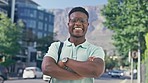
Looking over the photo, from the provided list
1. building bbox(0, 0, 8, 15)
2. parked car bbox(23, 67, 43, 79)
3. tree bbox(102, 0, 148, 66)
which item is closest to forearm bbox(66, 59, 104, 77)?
tree bbox(102, 0, 148, 66)

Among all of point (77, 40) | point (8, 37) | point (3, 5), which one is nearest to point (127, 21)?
point (77, 40)

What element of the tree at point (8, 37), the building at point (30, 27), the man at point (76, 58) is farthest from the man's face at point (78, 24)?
the building at point (30, 27)

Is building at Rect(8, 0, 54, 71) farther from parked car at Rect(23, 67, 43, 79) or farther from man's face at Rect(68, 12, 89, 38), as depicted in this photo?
man's face at Rect(68, 12, 89, 38)

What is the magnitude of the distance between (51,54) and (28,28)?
3109 inches

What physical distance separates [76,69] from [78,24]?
0.39m

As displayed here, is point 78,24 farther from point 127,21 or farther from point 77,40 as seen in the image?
point 127,21

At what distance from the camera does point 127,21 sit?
2052 cm

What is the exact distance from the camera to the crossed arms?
2930 mm

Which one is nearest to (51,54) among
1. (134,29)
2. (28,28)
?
(134,29)

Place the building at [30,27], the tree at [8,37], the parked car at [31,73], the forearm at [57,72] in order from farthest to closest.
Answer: the building at [30,27]
the tree at [8,37]
the parked car at [31,73]
the forearm at [57,72]

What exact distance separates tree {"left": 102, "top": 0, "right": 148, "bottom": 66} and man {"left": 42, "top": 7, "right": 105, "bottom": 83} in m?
16.6

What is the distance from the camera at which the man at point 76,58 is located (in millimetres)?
2941

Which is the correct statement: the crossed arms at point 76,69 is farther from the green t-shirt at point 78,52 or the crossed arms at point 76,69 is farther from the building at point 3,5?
the building at point 3,5

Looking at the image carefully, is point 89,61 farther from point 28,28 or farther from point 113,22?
point 28,28
